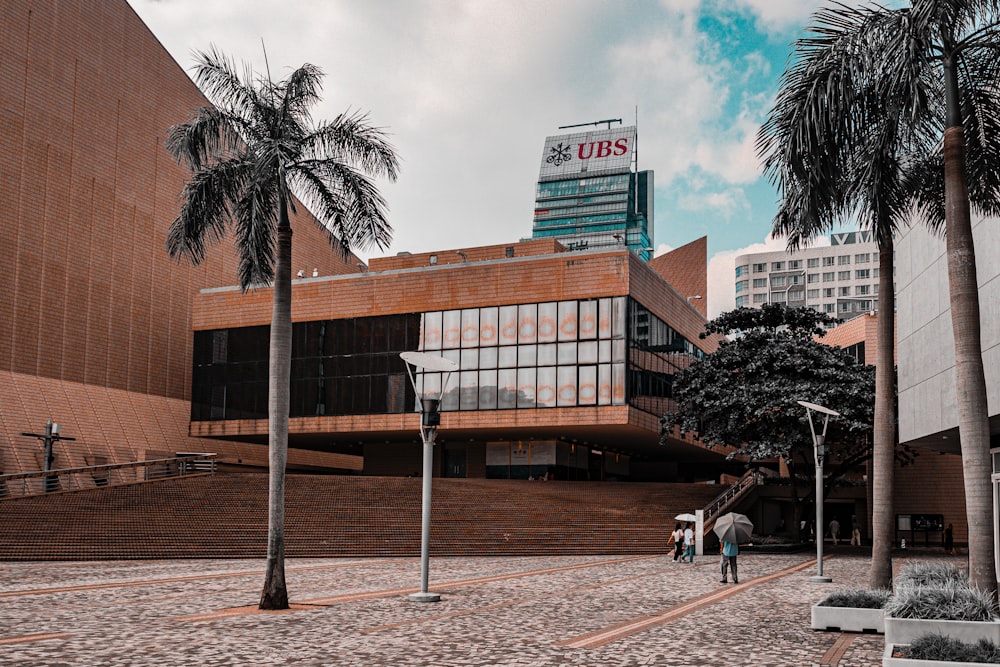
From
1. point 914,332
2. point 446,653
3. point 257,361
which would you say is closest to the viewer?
point 446,653

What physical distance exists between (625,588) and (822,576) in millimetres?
5817

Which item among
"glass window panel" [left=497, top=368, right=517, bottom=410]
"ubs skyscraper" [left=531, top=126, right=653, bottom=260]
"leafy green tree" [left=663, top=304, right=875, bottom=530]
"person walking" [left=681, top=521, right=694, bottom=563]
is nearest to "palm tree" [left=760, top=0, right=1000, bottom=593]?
"person walking" [left=681, top=521, right=694, bottom=563]

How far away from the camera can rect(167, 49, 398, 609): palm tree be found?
17.5 m

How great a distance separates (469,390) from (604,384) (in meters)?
6.99

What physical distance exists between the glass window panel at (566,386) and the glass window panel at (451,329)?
578 centimetres

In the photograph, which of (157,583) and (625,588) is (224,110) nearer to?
(157,583)

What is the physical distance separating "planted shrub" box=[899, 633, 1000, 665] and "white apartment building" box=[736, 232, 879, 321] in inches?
5062

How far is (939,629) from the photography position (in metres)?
11.2

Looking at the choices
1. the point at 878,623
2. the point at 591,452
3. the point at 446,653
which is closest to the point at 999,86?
the point at 878,623

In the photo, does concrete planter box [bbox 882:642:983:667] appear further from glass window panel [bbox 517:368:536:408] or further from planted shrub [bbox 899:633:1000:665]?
glass window panel [bbox 517:368:536:408]

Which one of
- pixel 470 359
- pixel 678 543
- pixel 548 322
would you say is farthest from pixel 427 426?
pixel 470 359

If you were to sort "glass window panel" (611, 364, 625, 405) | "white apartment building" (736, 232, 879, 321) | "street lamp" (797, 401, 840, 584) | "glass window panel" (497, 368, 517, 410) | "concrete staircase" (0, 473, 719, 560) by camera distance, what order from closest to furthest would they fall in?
1. "street lamp" (797, 401, 840, 584)
2. "concrete staircase" (0, 473, 719, 560)
3. "glass window panel" (611, 364, 625, 405)
4. "glass window panel" (497, 368, 517, 410)
5. "white apartment building" (736, 232, 879, 321)

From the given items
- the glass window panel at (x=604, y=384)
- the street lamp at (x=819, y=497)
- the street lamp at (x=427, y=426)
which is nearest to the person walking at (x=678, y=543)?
the street lamp at (x=819, y=497)

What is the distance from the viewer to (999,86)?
13.8 metres
